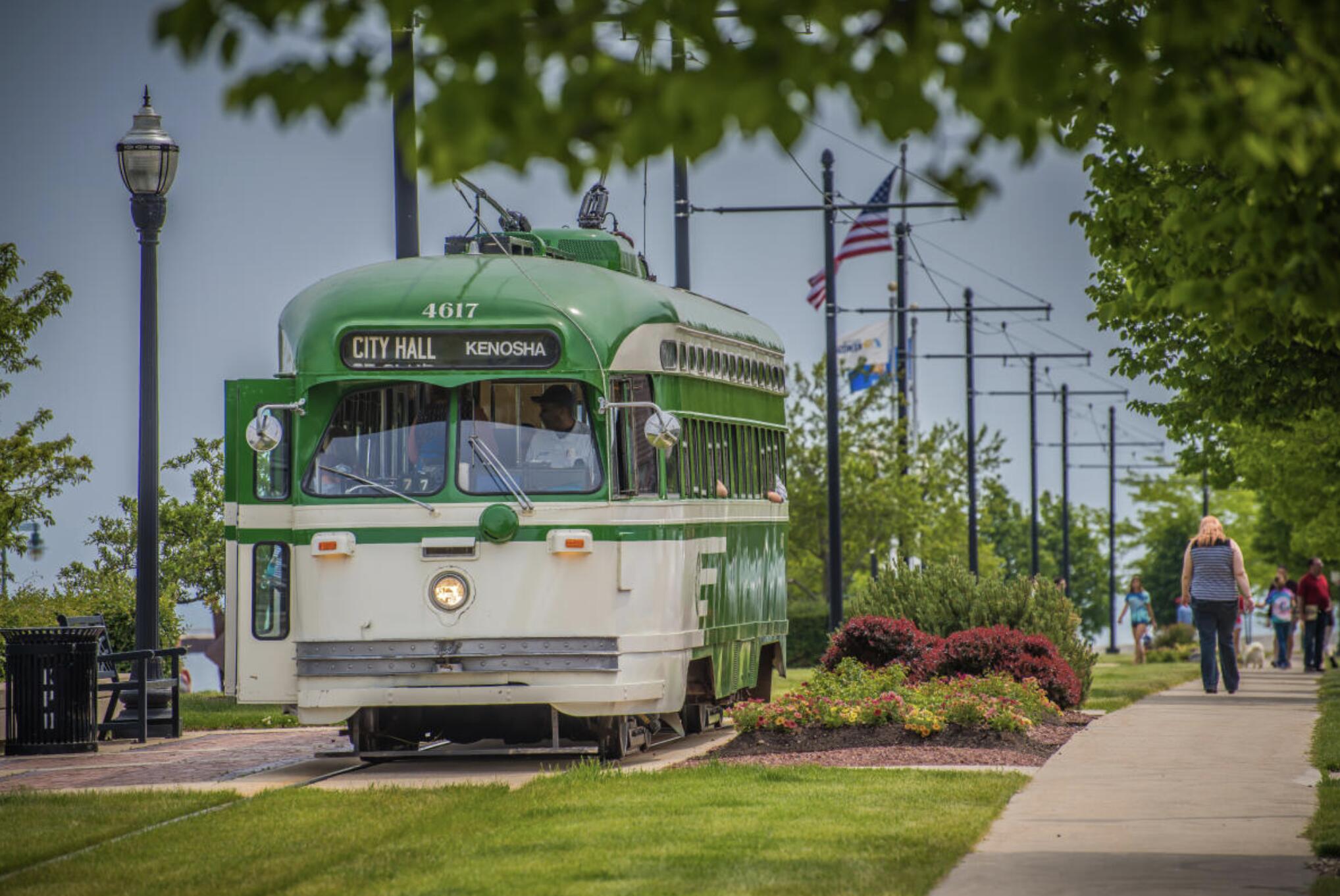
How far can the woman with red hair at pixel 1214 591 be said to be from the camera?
2167cm

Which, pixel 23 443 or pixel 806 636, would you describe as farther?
pixel 806 636

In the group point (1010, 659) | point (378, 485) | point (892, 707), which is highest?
point (378, 485)

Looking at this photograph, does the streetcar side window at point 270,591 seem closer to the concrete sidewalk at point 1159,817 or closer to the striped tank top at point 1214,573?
the concrete sidewalk at point 1159,817

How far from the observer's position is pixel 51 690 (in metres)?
16.6

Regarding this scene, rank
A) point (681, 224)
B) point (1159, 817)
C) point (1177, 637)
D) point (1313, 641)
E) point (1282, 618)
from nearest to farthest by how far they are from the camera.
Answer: point (1159, 817), point (681, 224), point (1313, 641), point (1282, 618), point (1177, 637)

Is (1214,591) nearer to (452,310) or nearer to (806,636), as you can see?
(452,310)

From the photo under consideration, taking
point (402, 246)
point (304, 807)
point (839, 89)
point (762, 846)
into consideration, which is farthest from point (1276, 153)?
point (402, 246)

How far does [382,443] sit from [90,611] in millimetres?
8030

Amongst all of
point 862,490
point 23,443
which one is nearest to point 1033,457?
point 862,490

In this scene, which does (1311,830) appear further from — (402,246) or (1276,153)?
(402,246)

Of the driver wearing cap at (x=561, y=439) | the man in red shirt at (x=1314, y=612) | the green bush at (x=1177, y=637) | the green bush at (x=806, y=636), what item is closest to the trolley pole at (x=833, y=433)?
the man in red shirt at (x=1314, y=612)

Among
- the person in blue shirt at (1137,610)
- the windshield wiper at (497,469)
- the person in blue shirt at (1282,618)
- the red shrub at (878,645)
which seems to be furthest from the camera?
the person in blue shirt at (1137,610)

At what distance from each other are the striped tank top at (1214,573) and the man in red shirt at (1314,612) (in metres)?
10.7

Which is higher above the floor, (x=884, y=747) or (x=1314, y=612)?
(x=1314, y=612)
